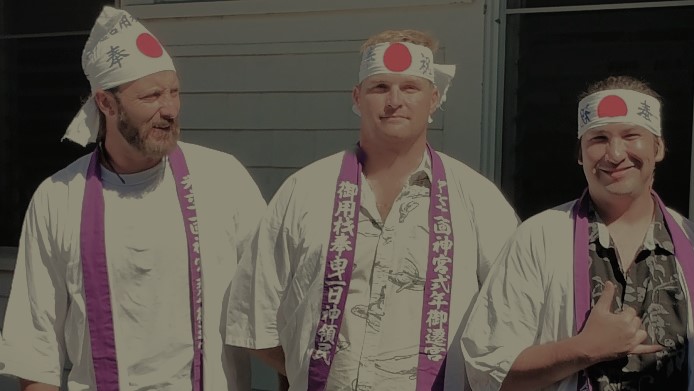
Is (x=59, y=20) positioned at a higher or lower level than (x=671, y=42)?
higher

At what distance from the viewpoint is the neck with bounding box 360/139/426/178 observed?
264cm

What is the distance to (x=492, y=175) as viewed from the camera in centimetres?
396

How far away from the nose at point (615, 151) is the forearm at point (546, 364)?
0.44 m

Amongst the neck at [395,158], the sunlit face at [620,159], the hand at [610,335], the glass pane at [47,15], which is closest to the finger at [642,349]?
the hand at [610,335]

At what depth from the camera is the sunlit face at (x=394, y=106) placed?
2.57 m

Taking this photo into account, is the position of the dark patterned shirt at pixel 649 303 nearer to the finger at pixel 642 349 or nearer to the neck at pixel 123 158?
the finger at pixel 642 349

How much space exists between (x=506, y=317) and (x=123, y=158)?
1.25m

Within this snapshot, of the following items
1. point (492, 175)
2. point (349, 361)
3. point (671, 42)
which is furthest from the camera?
point (492, 175)

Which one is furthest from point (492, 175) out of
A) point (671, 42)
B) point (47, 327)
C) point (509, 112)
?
point (47, 327)

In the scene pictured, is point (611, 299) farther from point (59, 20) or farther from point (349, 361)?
point (59, 20)

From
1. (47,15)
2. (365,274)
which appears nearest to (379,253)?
(365,274)

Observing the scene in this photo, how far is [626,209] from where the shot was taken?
2354 mm

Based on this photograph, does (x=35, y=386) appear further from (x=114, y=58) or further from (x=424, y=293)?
(x=424, y=293)

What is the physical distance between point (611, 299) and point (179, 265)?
4.09 ft
